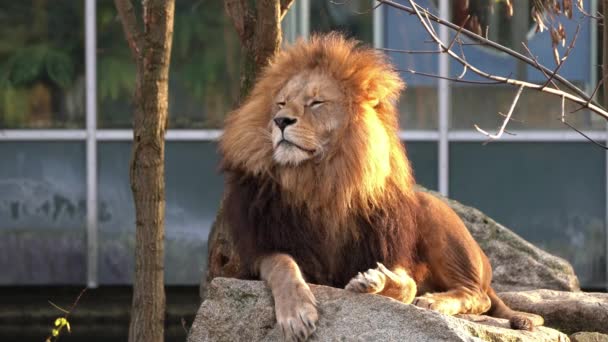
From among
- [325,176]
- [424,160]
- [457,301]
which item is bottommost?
[457,301]

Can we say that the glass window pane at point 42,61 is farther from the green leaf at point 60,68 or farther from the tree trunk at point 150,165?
the tree trunk at point 150,165

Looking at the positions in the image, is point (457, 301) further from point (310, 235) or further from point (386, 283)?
point (310, 235)

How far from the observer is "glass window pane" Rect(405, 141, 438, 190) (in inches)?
392

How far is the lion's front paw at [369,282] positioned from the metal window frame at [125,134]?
5191 mm

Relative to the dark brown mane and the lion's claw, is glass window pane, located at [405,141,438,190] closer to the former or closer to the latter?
the dark brown mane

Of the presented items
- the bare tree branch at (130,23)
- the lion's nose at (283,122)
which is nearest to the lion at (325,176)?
the lion's nose at (283,122)

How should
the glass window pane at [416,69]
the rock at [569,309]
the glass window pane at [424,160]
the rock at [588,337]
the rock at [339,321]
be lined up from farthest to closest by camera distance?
the glass window pane at [424,160] < the glass window pane at [416,69] < the rock at [569,309] < the rock at [588,337] < the rock at [339,321]

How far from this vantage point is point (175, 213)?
9.89m

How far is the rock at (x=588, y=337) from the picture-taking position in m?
5.43

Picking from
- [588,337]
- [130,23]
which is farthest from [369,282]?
[130,23]

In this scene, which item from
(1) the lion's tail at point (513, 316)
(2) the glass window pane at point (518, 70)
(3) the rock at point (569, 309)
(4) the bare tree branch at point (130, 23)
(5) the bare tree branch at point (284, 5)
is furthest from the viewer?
(2) the glass window pane at point (518, 70)

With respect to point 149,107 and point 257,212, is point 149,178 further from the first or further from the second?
point 257,212

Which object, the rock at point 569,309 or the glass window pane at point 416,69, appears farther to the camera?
the glass window pane at point 416,69

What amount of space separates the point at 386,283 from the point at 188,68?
5.43m
